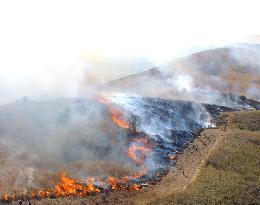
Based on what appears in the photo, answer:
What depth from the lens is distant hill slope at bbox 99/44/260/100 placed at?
335ft

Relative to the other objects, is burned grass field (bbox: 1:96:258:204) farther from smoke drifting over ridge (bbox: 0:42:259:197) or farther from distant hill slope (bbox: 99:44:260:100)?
distant hill slope (bbox: 99:44:260:100)

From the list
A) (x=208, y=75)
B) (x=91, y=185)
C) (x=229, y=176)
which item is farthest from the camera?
(x=208, y=75)

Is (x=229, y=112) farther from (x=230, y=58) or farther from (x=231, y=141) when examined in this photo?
(x=230, y=58)

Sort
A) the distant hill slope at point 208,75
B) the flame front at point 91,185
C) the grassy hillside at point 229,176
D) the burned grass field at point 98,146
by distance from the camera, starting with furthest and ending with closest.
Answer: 1. the distant hill slope at point 208,75
2. the burned grass field at point 98,146
3. the flame front at point 91,185
4. the grassy hillside at point 229,176

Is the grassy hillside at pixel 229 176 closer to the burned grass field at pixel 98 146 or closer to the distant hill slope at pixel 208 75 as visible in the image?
the burned grass field at pixel 98 146

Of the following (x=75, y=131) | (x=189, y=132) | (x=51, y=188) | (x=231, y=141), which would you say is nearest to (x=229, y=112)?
(x=189, y=132)

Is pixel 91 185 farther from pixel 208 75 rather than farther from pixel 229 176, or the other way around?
pixel 208 75

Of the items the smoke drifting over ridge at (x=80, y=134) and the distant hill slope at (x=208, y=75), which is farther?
the distant hill slope at (x=208, y=75)

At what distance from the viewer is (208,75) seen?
394ft

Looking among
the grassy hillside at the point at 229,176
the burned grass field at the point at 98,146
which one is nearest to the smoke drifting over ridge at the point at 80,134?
the burned grass field at the point at 98,146

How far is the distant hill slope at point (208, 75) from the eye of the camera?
102m

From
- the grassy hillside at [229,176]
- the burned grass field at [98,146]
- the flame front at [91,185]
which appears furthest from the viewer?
the burned grass field at [98,146]

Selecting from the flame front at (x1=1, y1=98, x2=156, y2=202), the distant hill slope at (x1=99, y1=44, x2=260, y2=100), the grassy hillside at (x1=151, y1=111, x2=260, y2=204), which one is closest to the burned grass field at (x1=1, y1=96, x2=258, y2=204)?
the flame front at (x1=1, y1=98, x2=156, y2=202)

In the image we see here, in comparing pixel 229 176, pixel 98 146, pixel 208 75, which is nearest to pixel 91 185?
pixel 98 146
